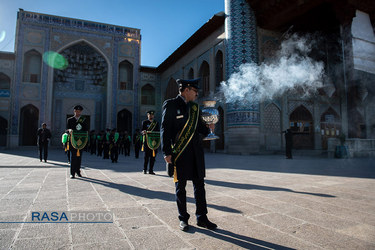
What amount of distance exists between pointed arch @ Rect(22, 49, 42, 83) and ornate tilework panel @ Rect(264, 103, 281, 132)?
17675 mm

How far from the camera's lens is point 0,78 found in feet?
63.5

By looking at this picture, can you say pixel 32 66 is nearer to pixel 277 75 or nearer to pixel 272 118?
pixel 277 75

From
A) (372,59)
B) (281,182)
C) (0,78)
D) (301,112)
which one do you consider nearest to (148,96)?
(0,78)

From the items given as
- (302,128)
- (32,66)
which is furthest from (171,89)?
(32,66)

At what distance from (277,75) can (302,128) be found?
3.87 meters

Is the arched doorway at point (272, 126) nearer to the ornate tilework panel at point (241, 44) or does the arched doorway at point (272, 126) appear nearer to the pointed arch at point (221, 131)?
the ornate tilework panel at point (241, 44)

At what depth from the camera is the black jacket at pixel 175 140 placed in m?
2.22

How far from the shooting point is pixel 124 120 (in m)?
22.0

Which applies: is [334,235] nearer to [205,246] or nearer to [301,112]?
[205,246]

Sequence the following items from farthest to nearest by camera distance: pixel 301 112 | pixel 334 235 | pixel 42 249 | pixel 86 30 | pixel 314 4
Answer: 1. pixel 86 30
2. pixel 301 112
3. pixel 314 4
4. pixel 334 235
5. pixel 42 249

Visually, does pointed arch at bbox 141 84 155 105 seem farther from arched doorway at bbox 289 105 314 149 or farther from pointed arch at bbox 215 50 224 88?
arched doorway at bbox 289 105 314 149

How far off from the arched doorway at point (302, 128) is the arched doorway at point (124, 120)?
13.4m

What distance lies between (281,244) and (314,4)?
1268 cm

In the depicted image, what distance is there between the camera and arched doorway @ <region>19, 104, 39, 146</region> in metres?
19.1
